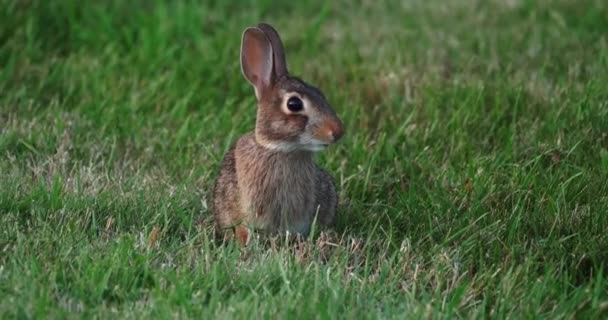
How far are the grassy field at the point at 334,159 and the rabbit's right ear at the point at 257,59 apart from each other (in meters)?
0.61

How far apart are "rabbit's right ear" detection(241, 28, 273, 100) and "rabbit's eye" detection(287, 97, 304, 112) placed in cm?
20

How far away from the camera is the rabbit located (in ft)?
14.7

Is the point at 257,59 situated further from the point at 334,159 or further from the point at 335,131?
the point at 334,159

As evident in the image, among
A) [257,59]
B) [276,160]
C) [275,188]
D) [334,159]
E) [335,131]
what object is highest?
[257,59]

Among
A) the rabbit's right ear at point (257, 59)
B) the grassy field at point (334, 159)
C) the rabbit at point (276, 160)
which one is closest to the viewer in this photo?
the grassy field at point (334, 159)

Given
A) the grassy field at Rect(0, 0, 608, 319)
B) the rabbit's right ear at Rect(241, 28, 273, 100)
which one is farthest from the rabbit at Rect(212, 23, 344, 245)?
the grassy field at Rect(0, 0, 608, 319)

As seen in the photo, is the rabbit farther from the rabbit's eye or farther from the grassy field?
the grassy field

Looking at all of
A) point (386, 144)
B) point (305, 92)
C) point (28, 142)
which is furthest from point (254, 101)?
point (305, 92)

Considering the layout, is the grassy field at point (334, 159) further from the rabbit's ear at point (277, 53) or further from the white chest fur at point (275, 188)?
the rabbit's ear at point (277, 53)

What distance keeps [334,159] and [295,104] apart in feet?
3.55

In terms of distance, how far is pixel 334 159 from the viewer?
18.3 ft

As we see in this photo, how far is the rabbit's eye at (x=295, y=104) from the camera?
4.51 meters

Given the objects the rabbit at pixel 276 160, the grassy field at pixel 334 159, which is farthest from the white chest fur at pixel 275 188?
the grassy field at pixel 334 159

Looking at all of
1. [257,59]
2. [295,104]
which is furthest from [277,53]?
[295,104]
